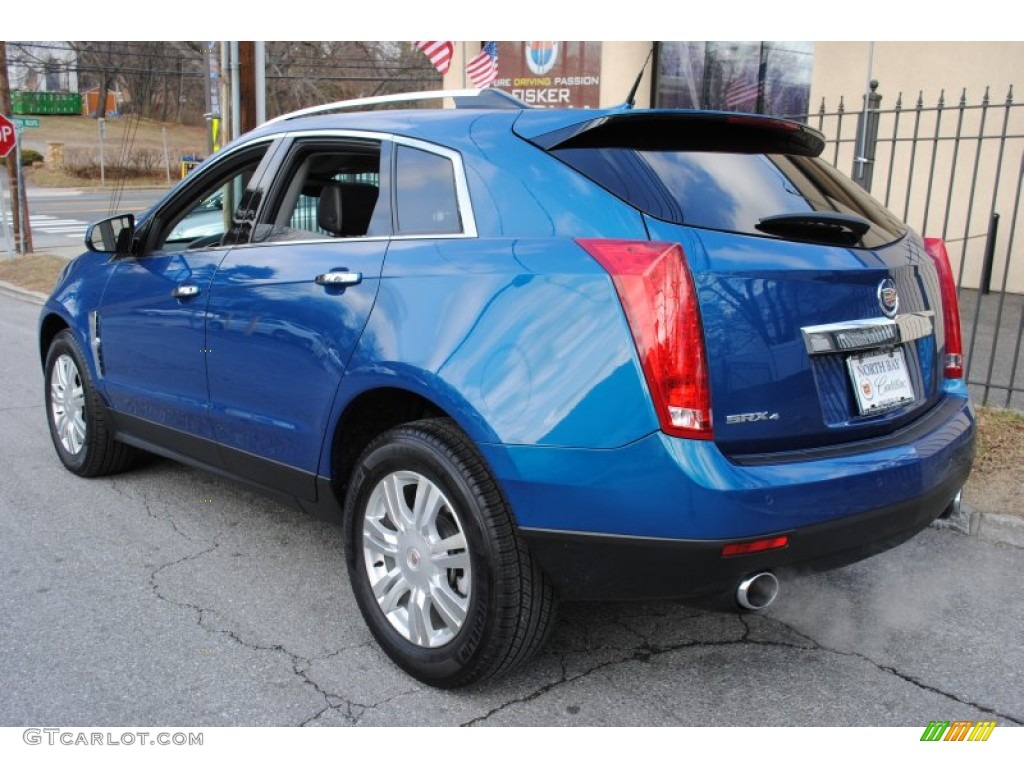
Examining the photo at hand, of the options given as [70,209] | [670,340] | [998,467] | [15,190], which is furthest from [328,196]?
[70,209]

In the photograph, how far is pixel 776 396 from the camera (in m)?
2.61

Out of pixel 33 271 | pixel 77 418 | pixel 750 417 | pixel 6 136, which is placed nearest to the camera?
pixel 750 417

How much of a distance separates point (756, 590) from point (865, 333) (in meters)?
0.83

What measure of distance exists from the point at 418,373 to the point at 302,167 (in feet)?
4.38

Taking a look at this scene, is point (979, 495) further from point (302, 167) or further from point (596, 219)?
point (302, 167)

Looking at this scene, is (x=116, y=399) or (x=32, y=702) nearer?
(x=32, y=702)

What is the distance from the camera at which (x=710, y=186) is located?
9.14 ft

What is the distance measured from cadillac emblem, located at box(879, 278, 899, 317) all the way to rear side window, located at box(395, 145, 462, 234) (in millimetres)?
1308

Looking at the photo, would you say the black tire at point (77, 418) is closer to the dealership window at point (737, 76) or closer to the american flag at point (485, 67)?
the american flag at point (485, 67)

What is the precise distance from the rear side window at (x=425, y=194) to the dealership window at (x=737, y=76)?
32.8 ft

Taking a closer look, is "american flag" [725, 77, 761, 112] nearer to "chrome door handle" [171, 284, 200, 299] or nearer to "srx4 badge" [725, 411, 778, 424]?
"chrome door handle" [171, 284, 200, 299]

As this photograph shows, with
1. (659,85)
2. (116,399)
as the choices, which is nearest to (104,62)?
(659,85)

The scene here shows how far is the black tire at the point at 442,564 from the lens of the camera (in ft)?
8.96

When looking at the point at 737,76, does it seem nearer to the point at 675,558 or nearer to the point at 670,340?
the point at 670,340
